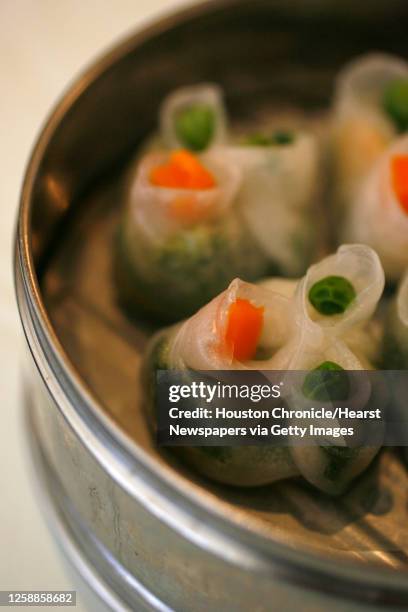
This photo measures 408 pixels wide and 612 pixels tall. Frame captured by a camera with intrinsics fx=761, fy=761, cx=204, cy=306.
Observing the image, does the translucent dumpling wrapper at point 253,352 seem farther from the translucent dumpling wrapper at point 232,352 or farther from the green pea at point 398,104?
the green pea at point 398,104

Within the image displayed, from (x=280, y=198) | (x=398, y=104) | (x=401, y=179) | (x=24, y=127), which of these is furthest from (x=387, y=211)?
(x=24, y=127)

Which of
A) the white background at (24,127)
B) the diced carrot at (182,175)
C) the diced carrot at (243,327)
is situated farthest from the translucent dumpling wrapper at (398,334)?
the white background at (24,127)

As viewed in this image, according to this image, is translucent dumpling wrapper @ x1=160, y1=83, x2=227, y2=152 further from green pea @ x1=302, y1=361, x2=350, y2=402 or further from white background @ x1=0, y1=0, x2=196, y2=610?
green pea @ x1=302, y1=361, x2=350, y2=402

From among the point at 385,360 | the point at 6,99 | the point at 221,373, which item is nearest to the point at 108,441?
the point at 221,373

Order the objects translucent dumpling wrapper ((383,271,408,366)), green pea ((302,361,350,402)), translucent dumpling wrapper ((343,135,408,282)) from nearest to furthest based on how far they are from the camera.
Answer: green pea ((302,361,350,402)) < translucent dumpling wrapper ((383,271,408,366)) < translucent dumpling wrapper ((343,135,408,282))

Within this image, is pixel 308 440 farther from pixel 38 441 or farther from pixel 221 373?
pixel 38 441

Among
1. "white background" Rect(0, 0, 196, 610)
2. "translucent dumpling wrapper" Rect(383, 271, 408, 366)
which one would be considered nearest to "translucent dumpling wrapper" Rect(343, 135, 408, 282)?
"translucent dumpling wrapper" Rect(383, 271, 408, 366)

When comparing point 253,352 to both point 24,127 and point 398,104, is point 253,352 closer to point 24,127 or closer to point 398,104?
point 398,104
